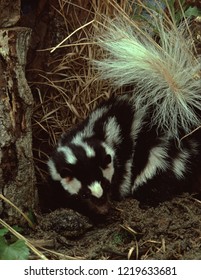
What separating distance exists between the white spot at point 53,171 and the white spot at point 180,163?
0.96m

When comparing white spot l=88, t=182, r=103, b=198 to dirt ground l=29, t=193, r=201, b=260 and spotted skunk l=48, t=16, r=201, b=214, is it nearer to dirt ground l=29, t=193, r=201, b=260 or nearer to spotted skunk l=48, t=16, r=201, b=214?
spotted skunk l=48, t=16, r=201, b=214

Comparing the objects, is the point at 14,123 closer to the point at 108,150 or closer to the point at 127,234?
the point at 108,150

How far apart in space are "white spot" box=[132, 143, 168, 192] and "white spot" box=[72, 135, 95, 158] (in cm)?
55

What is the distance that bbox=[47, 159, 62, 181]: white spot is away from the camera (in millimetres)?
4840

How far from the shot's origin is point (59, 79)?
17.2 ft

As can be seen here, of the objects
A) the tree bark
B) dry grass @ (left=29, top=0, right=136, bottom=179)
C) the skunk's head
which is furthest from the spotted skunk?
the tree bark

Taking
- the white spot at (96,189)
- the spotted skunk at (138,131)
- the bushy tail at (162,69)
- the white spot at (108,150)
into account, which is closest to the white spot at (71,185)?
the spotted skunk at (138,131)

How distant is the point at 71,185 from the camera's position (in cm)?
475

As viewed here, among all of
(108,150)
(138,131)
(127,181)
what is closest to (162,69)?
(138,131)

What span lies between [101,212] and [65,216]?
35 cm

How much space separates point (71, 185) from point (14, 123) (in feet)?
2.46

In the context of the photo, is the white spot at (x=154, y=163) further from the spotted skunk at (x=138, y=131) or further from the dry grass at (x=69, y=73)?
the dry grass at (x=69, y=73)
